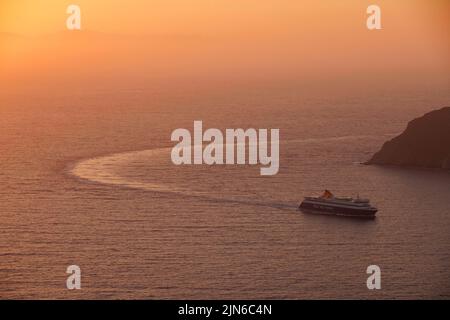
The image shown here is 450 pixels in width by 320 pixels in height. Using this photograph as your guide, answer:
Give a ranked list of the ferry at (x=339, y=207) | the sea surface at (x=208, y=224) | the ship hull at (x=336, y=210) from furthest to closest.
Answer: the ferry at (x=339, y=207), the ship hull at (x=336, y=210), the sea surface at (x=208, y=224)

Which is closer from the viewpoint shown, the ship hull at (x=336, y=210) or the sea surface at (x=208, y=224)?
the sea surface at (x=208, y=224)

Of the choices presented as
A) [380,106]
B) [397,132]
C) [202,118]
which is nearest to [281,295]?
[397,132]

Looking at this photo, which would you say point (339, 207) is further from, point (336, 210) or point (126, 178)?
point (126, 178)

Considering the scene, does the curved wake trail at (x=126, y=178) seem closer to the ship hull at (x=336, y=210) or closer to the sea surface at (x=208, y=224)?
the sea surface at (x=208, y=224)

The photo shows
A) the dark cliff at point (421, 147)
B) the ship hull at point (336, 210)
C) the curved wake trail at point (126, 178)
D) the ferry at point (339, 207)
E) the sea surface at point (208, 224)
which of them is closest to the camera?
the sea surface at point (208, 224)

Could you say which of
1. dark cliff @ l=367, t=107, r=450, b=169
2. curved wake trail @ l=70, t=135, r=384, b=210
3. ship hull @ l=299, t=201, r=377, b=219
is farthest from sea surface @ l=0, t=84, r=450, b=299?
dark cliff @ l=367, t=107, r=450, b=169

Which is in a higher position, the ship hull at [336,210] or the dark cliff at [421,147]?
the dark cliff at [421,147]

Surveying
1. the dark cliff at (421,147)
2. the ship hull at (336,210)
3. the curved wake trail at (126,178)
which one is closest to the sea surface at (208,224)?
the curved wake trail at (126,178)

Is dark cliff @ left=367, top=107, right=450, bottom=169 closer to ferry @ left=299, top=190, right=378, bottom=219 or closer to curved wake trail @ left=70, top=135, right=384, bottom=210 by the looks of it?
curved wake trail @ left=70, top=135, right=384, bottom=210

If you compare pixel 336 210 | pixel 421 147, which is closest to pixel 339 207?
pixel 336 210
